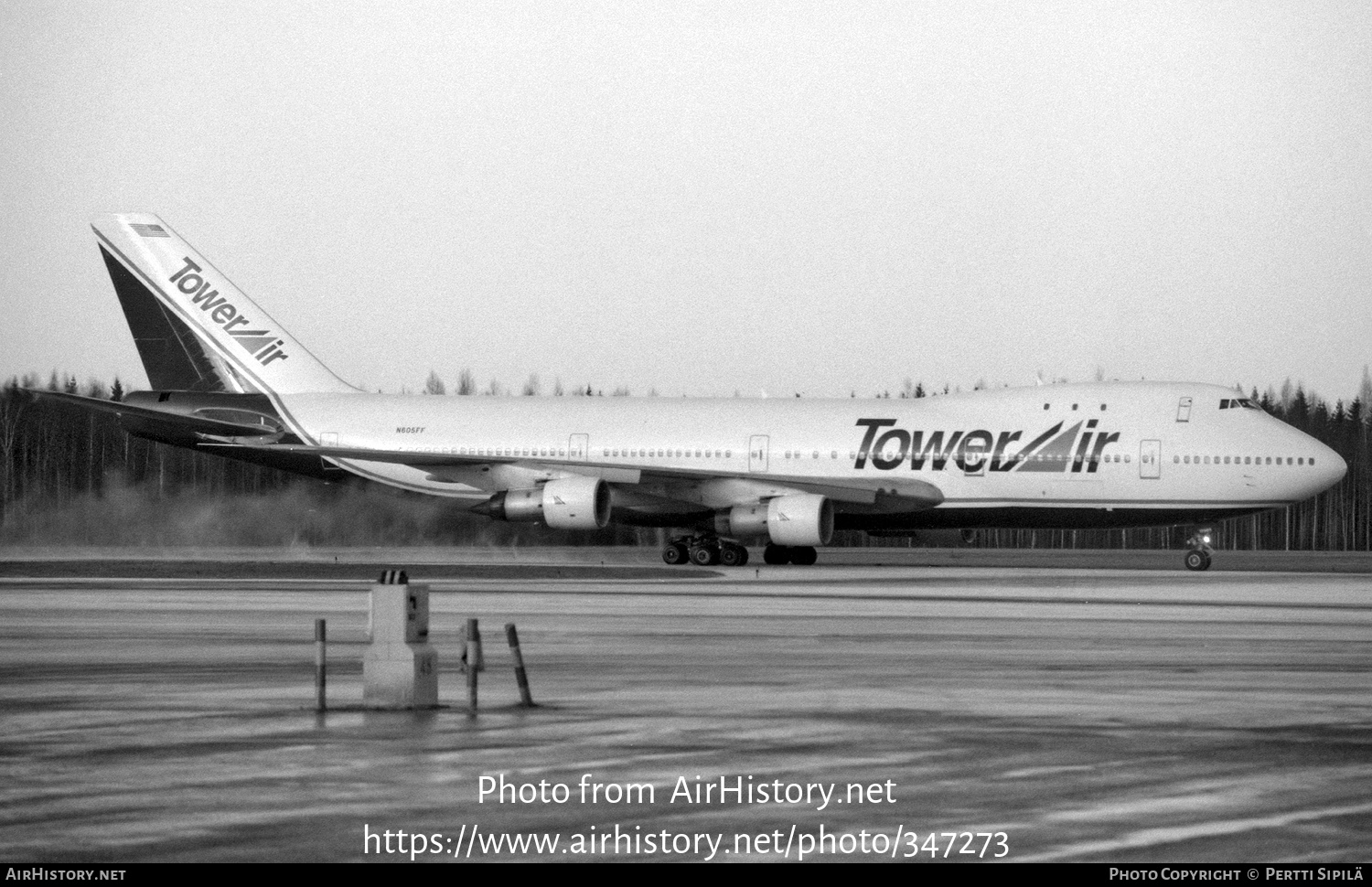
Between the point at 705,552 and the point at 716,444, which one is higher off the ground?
the point at 716,444

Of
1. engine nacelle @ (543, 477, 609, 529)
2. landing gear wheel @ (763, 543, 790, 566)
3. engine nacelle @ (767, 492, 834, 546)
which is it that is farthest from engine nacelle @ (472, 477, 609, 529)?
landing gear wheel @ (763, 543, 790, 566)

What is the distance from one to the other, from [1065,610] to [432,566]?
1893cm

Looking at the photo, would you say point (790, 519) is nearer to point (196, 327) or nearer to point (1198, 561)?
point (1198, 561)

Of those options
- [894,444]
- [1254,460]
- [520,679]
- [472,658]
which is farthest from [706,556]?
[472,658]

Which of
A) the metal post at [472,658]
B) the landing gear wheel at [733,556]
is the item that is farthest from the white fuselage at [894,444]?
the metal post at [472,658]

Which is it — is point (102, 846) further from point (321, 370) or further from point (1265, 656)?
point (321, 370)

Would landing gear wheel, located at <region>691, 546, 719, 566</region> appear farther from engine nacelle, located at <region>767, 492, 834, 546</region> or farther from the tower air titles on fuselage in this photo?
the tower air titles on fuselage

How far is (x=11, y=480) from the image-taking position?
55.3 m

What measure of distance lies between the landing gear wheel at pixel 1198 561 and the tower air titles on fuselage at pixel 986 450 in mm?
3067

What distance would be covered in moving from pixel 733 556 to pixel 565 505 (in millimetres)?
4436

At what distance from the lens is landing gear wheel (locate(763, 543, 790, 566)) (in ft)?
143

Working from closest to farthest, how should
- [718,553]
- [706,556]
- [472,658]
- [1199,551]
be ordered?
[472,658]
[1199,551]
[706,556]
[718,553]

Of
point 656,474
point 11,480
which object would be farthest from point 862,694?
point 11,480

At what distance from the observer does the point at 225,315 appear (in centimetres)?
4744
